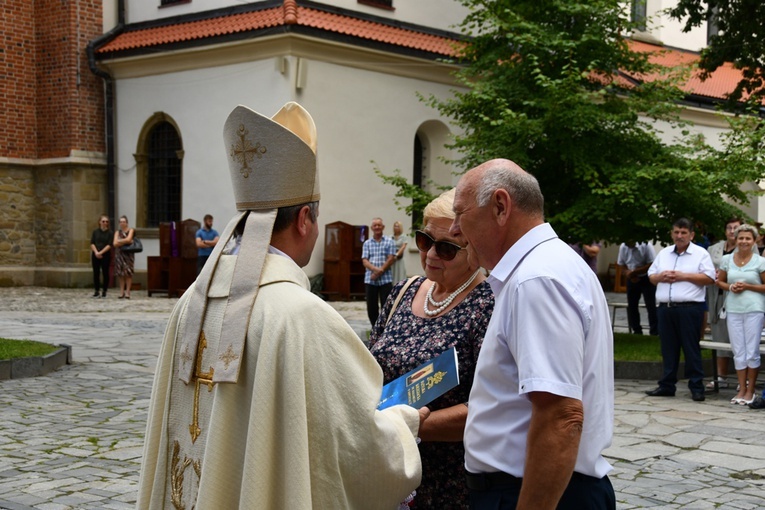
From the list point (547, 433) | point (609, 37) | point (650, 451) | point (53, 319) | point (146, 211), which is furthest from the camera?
point (146, 211)

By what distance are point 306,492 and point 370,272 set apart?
13808mm

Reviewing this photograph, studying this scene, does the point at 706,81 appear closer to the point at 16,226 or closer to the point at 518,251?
the point at 16,226

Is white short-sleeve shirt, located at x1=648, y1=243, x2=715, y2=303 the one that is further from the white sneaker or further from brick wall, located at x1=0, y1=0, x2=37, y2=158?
brick wall, located at x1=0, y1=0, x2=37, y2=158

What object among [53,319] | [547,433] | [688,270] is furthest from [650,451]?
[53,319]

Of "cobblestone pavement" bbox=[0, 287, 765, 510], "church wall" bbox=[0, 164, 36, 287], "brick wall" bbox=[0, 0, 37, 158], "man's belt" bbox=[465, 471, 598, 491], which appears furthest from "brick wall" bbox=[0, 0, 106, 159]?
"man's belt" bbox=[465, 471, 598, 491]

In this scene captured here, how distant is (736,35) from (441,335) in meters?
20.5

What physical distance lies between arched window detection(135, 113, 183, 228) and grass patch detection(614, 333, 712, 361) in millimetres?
13513

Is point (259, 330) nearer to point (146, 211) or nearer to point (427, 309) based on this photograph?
point (427, 309)

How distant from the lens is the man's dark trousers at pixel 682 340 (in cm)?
1157

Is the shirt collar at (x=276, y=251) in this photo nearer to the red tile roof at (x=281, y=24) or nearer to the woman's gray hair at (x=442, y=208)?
the woman's gray hair at (x=442, y=208)

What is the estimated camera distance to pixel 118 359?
43.5ft

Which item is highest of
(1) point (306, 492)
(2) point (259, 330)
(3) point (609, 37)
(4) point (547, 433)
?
(3) point (609, 37)

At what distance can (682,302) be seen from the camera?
11625mm

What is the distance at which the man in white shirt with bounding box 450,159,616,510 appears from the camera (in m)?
2.77
